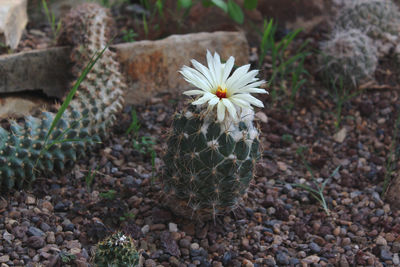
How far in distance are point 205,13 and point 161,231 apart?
2370 millimetres

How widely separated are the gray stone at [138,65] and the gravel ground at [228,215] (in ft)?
0.94

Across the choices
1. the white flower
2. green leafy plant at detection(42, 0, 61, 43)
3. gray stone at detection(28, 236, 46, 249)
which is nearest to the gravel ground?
gray stone at detection(28, 236, 46, 249)

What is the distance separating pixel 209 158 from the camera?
256 cm

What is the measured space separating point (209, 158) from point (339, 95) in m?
2.02

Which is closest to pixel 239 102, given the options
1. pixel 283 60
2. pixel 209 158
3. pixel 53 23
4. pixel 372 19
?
pixel 209 158

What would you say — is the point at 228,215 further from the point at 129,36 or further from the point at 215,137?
the point at 129,36

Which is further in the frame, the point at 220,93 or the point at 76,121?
the point at 76,121

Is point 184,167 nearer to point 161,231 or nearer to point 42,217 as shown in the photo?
point 161,231

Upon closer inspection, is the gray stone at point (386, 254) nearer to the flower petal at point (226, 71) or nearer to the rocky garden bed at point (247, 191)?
the rocky garden bed at point (247, 191)

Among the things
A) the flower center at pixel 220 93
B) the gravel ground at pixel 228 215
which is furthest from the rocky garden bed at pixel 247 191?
the flower center at pixel 220 93

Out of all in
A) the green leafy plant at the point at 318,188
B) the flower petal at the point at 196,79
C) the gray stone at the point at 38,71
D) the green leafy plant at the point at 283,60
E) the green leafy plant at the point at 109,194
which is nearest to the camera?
the flower petal at the point at 196,79

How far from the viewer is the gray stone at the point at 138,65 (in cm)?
387

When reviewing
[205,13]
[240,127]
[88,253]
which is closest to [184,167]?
[240,127]

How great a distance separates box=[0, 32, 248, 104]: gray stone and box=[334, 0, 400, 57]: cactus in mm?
1067
